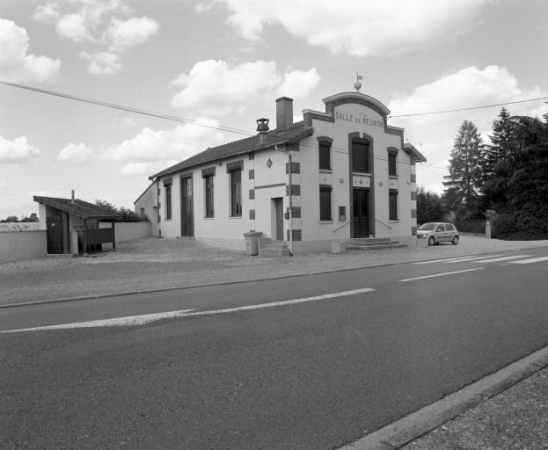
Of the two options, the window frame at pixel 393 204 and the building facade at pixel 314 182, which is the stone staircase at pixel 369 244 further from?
the window frame at pixel 393 204

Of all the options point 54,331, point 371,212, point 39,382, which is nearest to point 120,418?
point 39,382

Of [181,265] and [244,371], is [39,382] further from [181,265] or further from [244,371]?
[181,265]

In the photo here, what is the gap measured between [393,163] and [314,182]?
6.72 meters

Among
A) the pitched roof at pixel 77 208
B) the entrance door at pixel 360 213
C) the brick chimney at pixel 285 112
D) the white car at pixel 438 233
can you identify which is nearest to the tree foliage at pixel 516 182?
the white car at pixel 438 233

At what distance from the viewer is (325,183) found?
22531 millimetres

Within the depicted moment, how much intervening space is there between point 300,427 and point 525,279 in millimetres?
9588

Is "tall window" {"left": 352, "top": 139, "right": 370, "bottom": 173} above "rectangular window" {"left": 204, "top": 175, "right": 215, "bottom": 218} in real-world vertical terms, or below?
above

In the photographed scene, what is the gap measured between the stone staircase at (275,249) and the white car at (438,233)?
1123 centimetres

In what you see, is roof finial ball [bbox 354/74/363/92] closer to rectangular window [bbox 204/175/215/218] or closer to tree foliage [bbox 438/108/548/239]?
rectangular window [bbox 204/175/215/218]

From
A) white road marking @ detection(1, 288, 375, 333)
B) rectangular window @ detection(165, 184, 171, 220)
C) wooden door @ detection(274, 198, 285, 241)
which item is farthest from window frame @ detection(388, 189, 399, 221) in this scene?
white road marking @ detection(1, 288, 375, 333)

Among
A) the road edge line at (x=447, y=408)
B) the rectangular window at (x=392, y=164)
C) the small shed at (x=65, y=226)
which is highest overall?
the rectangular window at (x=392, y=164)

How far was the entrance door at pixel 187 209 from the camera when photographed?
29173 millimetres

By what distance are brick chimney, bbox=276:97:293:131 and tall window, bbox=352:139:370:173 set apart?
12.0ft

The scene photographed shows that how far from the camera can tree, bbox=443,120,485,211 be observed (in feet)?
201
